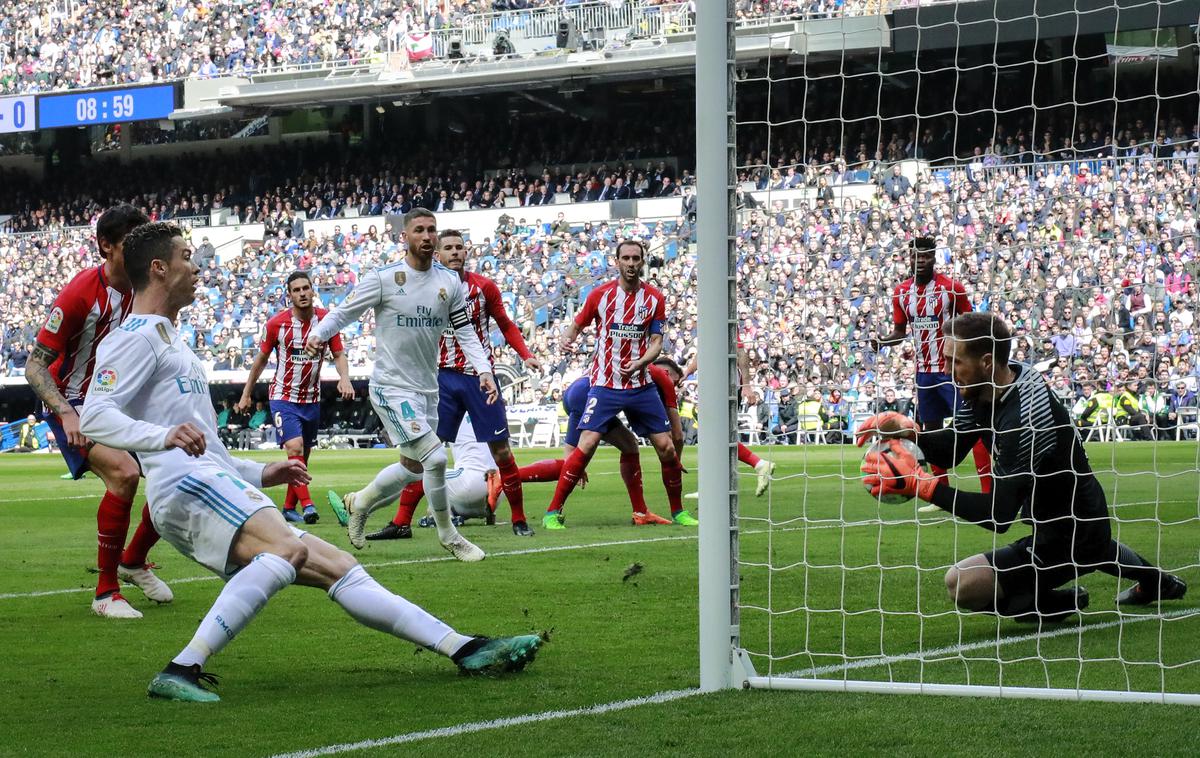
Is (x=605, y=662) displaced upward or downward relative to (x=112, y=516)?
downward

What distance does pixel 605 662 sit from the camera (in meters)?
5.68

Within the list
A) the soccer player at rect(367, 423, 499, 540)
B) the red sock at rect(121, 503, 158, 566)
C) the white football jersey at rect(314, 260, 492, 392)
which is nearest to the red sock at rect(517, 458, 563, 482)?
the soccer player at rect(367, 423, 499, 540)

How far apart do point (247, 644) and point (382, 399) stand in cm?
334

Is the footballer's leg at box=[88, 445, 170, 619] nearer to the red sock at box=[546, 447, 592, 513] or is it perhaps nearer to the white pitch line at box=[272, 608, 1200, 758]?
the white pitch line at box=[272, 608, 1200, 758]

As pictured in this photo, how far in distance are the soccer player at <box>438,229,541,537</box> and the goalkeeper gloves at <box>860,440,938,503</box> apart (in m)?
5.49

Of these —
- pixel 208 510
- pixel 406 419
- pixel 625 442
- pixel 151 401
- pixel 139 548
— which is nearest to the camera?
pixel 208 510

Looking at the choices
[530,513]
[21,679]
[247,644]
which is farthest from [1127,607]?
[530,513]

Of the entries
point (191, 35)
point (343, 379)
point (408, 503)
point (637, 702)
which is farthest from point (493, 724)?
point (191, 35)

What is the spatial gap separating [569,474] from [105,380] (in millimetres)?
6593

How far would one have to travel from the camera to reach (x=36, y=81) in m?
44.4

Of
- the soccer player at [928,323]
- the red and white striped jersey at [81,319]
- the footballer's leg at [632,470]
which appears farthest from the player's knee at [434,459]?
the soccer player at [928,323]

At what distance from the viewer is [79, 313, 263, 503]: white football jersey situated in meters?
5.11

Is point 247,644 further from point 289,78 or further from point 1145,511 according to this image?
point 289,78

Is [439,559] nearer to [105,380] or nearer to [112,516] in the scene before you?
[112,516]
